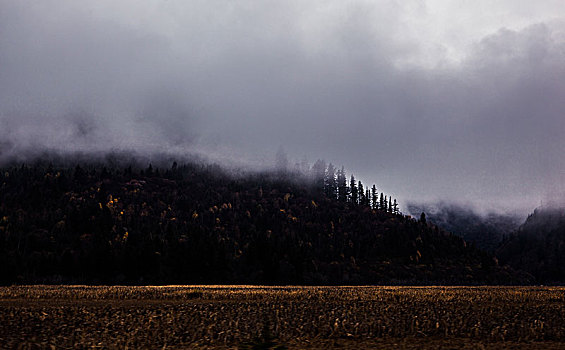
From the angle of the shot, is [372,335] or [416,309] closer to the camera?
[372,335]

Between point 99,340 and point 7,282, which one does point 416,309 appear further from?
point 7,282

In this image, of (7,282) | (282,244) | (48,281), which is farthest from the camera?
(282,244)

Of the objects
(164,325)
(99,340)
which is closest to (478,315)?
(164,325)

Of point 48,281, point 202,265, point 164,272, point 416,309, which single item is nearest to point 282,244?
point 202,265

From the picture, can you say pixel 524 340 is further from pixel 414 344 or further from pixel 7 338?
pixel 7 338

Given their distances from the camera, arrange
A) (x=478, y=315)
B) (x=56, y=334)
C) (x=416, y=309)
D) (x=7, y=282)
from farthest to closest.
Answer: (x=7, y=282)
(x=416, y=309)
(x=478, y=315)
(x=56, y=334)

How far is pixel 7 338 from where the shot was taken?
3134cm

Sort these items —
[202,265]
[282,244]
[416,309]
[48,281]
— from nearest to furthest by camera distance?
[416,309] → [48,281] → [202,265] → [282,244]

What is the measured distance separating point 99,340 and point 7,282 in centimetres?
A: 13279

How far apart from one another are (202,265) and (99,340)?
13736 centimetres

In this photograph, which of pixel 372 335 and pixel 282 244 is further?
pixel 282 244

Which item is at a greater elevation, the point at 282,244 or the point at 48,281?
the point at 282,244

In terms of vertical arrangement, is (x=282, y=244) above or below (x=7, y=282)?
above

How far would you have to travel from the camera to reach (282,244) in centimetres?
19125
